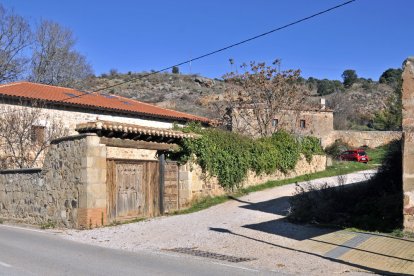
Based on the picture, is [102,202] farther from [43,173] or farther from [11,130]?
[11,130]

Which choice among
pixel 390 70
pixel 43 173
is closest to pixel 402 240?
pixel 43 173

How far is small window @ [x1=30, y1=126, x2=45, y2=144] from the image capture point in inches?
974

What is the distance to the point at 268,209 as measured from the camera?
1675 cm

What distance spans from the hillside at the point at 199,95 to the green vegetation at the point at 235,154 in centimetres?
2818

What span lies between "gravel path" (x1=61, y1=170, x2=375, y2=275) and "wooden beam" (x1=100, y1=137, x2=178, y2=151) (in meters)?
2.64

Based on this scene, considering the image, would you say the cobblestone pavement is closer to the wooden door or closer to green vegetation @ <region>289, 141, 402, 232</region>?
green vegetation @ <region>289, 141, 402, 232</region>

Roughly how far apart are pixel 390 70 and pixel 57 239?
332 feet

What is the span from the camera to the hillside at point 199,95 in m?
63.9

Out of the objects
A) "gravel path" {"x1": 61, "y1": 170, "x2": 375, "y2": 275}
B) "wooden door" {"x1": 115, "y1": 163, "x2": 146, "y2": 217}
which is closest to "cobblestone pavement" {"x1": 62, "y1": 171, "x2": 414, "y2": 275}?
"gravel path" {"x1": 61, "y1": 170, "x2": 375, "y2": 275}

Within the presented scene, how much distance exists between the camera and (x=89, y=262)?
29.5 feet

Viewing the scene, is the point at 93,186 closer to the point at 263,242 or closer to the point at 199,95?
the point at 263,242

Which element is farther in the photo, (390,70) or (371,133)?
(390,70)

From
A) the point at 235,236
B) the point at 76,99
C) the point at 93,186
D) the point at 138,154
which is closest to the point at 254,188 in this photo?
the point at 138,154

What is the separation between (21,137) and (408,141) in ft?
60.3
